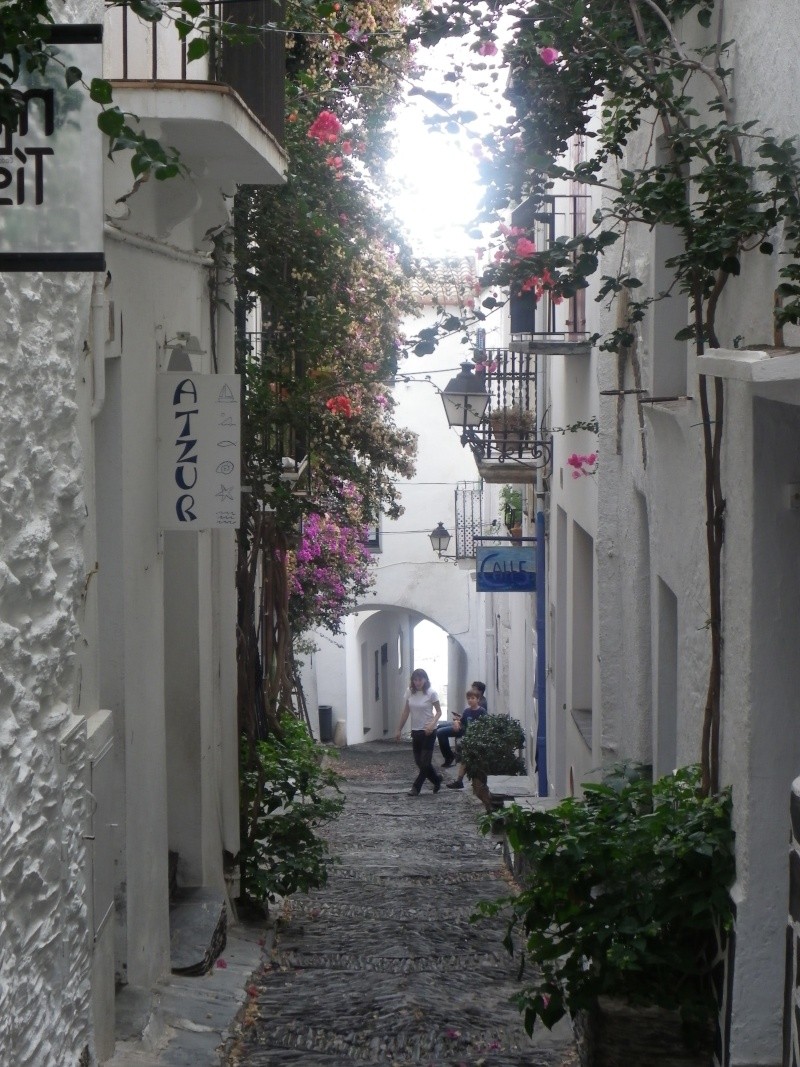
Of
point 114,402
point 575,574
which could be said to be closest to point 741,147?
point 114,402

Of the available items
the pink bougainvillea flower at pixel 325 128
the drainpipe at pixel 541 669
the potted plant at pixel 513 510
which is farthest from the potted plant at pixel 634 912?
the potted plant at pixel 513 510

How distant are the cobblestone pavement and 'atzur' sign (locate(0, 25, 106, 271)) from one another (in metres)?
4.16

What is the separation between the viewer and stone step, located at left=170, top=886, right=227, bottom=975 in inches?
279

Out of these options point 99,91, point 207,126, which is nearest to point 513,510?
point 207,126

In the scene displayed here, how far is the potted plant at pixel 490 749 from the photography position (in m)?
16.0

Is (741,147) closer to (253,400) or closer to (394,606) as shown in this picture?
(253,400)

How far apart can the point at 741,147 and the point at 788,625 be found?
1.66 m

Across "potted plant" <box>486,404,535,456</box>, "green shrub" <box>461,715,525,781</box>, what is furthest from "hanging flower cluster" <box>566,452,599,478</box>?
"green shrub" <box>461,715,525,781</box>

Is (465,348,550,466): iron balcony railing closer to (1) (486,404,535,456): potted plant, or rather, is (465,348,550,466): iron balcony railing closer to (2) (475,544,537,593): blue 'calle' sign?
(1) (486,404,535,456): potted plant

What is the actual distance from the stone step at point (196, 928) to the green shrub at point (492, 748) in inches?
320

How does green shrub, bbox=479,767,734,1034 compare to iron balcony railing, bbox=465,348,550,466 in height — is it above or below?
below

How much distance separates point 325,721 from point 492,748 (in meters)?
12.4

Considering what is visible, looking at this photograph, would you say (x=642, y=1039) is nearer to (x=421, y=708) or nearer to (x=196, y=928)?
(x=196, y=928)

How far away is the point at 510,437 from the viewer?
15.8 meters
